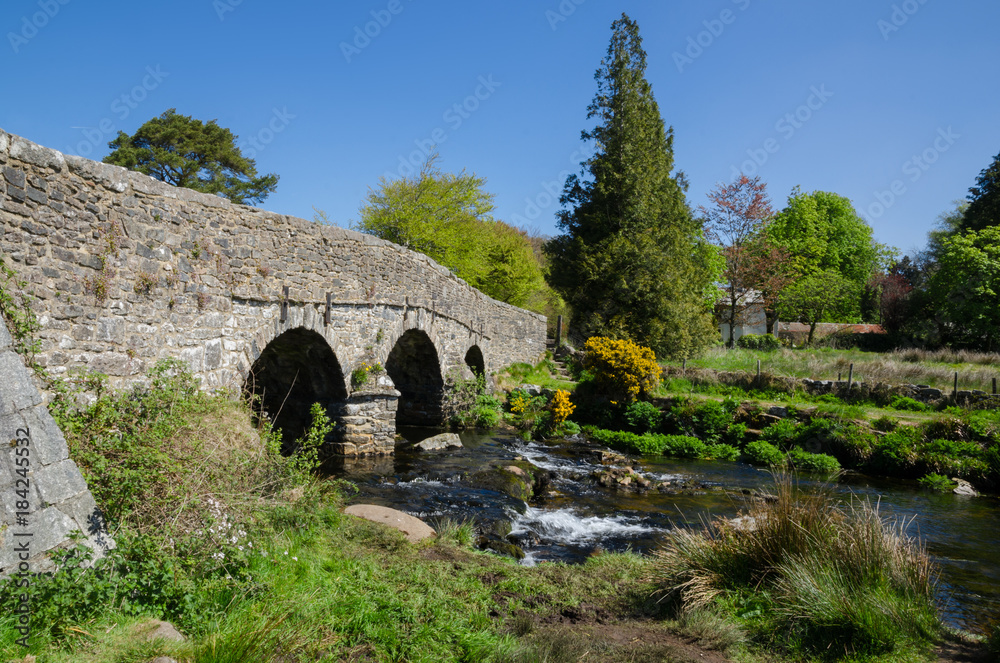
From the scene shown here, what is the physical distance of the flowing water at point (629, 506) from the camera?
299 inches

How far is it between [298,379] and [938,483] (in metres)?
13.6

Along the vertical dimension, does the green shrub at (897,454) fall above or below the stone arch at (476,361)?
below

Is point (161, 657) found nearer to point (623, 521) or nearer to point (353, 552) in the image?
point (353, 552)

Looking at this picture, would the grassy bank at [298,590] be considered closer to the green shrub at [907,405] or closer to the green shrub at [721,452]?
the green shrub at [721,452]

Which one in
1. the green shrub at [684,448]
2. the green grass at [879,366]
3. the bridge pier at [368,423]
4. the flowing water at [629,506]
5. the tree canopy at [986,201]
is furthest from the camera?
the tree canopy at [986,201]

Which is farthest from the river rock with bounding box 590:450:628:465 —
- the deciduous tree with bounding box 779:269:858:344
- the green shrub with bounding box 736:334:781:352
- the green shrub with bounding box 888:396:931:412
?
the deciduous tree with bounding box 779:269:858:344

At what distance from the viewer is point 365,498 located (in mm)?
9242

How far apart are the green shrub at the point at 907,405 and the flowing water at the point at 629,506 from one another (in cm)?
413

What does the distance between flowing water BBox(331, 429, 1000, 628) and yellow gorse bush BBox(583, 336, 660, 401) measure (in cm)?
356

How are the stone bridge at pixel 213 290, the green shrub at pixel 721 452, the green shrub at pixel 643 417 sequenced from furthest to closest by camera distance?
the green shrub at pixel 643 417, the green shrub at pixel 721 452, the stone bridge at pixel 213 290

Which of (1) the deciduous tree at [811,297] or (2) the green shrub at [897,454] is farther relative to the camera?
A: (1) the deciduous tree at [811,297]

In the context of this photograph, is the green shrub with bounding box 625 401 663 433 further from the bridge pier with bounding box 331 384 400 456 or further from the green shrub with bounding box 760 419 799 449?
the bridge pier with bounding box 331 384 400 456

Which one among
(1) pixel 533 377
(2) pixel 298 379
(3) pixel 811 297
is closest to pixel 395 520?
(2) pixel 298 379

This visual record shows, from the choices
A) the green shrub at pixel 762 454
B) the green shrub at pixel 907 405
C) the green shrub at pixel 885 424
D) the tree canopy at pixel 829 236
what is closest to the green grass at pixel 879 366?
the green shrub at pixel 907 405
